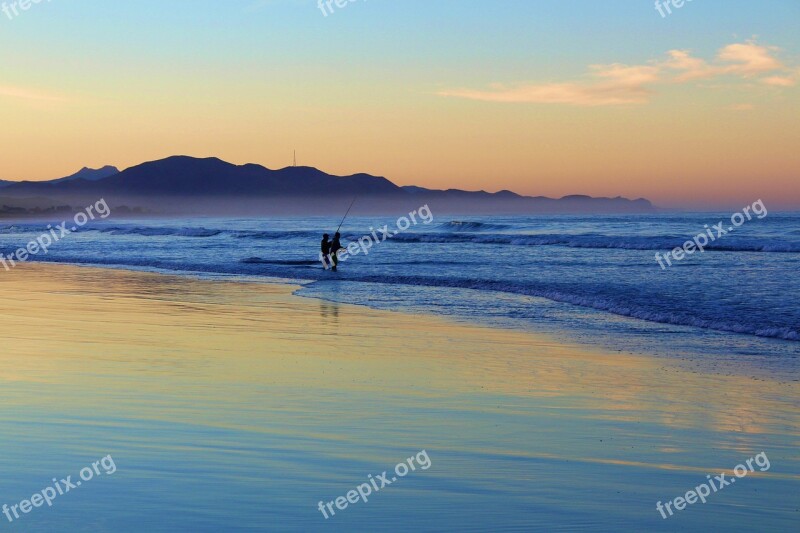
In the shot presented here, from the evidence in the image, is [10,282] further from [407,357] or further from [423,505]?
[423,505]

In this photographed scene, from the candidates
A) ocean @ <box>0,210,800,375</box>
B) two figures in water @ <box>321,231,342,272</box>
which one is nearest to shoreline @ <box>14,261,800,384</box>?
ocean @ <box>0,210,800,375</box>

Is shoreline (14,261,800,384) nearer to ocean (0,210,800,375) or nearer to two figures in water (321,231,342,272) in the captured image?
ocean (0,210,800,375)

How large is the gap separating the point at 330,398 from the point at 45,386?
8.98 feet

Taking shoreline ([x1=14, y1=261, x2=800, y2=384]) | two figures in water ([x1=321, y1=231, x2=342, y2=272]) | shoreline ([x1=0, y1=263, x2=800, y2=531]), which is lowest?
shoreline ([x1=14, y1=261, x2=800, y2=384])

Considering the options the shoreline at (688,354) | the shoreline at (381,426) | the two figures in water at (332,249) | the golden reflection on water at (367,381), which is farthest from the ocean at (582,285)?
the shoreline at (381,426)

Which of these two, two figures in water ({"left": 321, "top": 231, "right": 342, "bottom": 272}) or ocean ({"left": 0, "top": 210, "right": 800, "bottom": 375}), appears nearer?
ocean ({"left": 0, "top": 210, "right": 800, "bottom": 375})

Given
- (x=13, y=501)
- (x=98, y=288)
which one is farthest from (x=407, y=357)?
(x=98, y=288)

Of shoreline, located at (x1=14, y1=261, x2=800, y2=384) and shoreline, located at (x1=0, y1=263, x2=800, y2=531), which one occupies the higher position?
shoreline, located at (x1=0, y1=263, x2=800, y2=531)

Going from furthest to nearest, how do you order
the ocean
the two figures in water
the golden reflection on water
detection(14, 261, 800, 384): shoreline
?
the two figures in water
the ocean
detection(14, 261, 800, 384): shoreline
the golden reflection on water

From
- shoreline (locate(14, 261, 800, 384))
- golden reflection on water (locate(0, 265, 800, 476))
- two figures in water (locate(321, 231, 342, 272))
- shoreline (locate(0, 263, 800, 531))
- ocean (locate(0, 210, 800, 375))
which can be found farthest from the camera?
two figures in water (locate(321, 231, 342, 272))

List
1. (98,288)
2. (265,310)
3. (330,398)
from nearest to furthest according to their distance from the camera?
(330,398)
(265,310)
(98,288)

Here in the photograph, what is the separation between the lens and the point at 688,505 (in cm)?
495

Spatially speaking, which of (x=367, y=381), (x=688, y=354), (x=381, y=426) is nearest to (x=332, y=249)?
(x=688, y=354)

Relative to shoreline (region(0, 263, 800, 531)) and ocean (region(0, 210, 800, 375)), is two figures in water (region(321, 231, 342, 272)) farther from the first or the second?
shoreline (region(0, 263, 800, 531))
